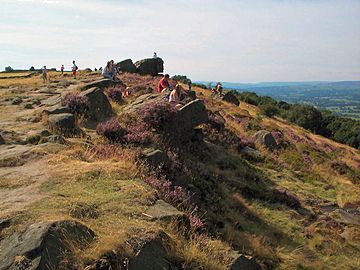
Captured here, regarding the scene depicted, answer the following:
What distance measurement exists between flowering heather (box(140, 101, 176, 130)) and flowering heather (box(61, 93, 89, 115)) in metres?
2.80

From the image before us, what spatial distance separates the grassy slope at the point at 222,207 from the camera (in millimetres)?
7789

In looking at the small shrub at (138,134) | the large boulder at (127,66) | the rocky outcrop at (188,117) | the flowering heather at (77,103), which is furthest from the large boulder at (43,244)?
the large boulder at (127,66)

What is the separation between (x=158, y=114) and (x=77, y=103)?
13.1 ft

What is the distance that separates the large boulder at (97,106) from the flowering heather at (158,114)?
241cm

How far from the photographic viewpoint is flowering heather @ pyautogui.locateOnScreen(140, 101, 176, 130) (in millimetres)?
16609

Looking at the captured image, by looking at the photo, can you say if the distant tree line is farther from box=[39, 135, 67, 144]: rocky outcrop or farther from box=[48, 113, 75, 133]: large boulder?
box=[39, 135, 67, 144]: rocky outcrop

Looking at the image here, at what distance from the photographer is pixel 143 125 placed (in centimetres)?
1619

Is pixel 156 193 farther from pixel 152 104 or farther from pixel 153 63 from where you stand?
pixel 153 63

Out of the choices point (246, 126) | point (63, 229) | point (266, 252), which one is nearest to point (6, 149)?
point (63, 229)

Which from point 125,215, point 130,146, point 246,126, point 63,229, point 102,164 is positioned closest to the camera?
point 63,229

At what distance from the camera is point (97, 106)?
61.2 feet

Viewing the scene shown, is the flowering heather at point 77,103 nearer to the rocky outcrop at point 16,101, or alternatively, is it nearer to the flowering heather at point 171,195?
the rocky outcrop at point 16,101

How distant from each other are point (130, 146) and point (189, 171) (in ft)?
8.20

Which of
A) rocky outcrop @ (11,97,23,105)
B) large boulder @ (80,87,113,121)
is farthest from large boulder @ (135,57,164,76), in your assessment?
large boulder @ (80,87,113,121)
